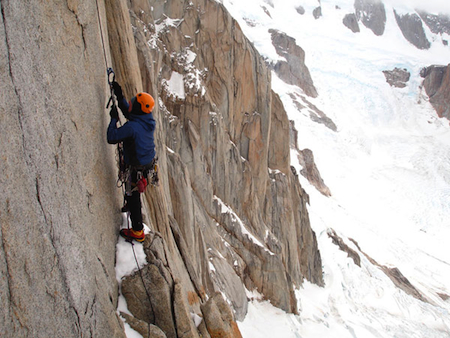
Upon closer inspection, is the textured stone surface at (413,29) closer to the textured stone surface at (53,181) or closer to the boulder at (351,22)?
the boulder at (351,22)

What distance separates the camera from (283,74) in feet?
232

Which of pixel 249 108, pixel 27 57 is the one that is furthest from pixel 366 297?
pixel 27 57

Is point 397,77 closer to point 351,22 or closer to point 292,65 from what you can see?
point 292,65

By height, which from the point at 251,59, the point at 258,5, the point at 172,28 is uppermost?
the point at 258,5

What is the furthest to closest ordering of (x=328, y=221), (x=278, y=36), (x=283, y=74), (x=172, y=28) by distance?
(x=278, y=36) < (x=283, y=74) < (x=328, y=221) < (x=172, y=28)

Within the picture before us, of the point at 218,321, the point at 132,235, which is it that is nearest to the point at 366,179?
the point at 218,321

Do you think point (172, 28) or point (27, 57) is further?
point (172, 28)

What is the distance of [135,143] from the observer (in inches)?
201

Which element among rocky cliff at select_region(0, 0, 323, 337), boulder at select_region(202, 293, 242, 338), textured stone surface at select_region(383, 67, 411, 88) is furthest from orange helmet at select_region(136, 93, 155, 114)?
textured stone surface at select_region(383, 67, 411, 88)

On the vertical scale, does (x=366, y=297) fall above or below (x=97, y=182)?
below

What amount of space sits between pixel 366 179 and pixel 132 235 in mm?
53560

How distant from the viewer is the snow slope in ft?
74.1

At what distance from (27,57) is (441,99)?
91.6 metres

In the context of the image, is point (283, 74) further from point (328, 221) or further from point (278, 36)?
point (328, 221)
